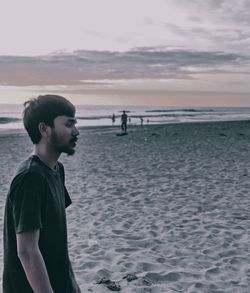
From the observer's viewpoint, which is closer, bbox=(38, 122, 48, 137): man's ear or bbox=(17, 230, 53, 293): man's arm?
bbox=(17, 230, 53, 293): man's arm

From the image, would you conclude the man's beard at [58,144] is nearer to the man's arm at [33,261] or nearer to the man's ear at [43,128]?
the man's ear at [43,128]

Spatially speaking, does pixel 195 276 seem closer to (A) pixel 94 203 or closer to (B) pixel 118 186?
(A) pixel 94 203

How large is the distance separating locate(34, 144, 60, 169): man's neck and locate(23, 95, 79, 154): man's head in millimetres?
33

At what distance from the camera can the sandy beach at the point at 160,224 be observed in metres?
5.67

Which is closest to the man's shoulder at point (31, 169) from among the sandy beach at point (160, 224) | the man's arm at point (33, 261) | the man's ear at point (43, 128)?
the man's ear at point (43, 128)

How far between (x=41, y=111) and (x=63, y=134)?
18 centimetres

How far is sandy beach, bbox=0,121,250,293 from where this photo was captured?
5668 millimetres

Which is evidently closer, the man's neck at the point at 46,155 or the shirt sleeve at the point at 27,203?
the shirt sleeve at the point at 27,203

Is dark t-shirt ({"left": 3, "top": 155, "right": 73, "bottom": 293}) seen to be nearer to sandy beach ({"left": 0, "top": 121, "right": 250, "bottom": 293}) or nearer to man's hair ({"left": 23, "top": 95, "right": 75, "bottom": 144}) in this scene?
man's hair ({"left": 23, "top": 95, "right": 75, "bottom": 144})

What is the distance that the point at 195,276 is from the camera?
18.7 ft

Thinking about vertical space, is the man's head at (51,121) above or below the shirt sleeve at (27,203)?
above

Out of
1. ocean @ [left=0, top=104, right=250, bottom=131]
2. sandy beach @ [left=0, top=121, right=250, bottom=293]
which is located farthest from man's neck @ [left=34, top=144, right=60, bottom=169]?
ocean @ [left=0, top=104, right=250, bottom=131]

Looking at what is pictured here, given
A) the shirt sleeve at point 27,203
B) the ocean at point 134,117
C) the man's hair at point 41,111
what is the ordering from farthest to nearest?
1. the ocean at point 134,117
2. the man's hair at point 41,111
3. the shirt sleeve at point 27,203

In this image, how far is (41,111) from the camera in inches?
92.9
